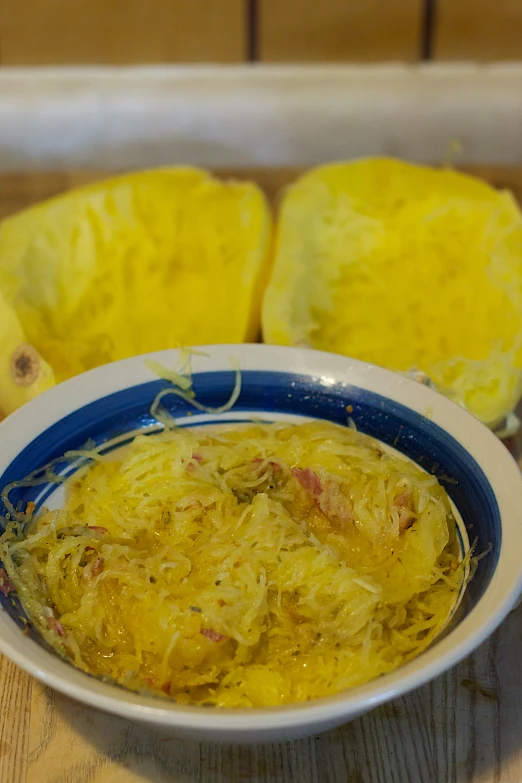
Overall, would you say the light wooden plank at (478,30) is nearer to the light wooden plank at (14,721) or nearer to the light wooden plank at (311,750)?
the light wooden plank at (311,750)

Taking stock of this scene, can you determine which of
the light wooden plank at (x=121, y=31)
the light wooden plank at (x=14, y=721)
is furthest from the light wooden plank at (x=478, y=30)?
the light wooden plank at (x=14, y=721)

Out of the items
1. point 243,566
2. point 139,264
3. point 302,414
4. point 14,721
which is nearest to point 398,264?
point 139,264

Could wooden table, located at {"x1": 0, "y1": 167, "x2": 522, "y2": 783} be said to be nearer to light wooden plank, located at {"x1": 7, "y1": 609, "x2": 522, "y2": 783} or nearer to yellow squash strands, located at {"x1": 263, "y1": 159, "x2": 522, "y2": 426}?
light wooden plank, located at {"x1": 7, "y1": 609, "x2": 522, "y2": 783}

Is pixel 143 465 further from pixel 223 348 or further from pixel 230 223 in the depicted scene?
pixel 230 223

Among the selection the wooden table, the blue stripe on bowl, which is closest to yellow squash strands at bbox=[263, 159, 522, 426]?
the blue stripe on bowl

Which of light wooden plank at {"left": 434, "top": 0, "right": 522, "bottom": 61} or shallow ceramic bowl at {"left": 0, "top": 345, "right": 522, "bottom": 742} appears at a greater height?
light wooden plank at {"left": 434, "top": 0, "right": 522, "bottom": 61}

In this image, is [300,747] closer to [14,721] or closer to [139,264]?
[14,721]

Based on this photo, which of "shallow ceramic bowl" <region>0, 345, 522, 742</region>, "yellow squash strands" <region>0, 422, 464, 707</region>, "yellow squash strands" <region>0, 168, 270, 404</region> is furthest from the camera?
"yellow squash strands" <region>0, 168, 270, 404</region>
